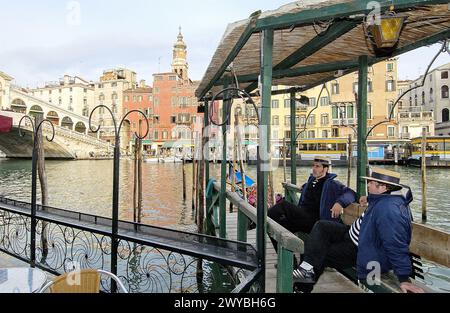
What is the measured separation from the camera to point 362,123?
4.47 m

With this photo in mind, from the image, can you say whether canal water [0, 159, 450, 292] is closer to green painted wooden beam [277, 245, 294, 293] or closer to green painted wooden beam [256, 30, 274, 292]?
green painted wooden beam [277, 245, 294, 293]

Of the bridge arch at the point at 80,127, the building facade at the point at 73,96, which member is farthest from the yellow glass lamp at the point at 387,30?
the building facade at the point at 73,96

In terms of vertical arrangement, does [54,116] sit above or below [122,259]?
above

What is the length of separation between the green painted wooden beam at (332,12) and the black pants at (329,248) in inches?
67.8

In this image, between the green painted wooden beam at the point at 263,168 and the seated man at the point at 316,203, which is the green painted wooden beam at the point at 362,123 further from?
the green painted wooden beam at the point at 263,168

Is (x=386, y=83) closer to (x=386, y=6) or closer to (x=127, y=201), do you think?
(x=127, y=201)

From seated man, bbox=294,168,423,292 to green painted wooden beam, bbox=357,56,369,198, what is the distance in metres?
1.30

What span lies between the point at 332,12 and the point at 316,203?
2.46 meters

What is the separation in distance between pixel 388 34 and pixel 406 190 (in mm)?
1247

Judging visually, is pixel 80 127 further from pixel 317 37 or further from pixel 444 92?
pixel 317 37

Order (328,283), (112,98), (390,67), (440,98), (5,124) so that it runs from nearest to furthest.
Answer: (328,283)
(5,124)
(390,67)
(440,98)
(112,98)

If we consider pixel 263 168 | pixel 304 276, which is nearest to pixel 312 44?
pixel 263 168
